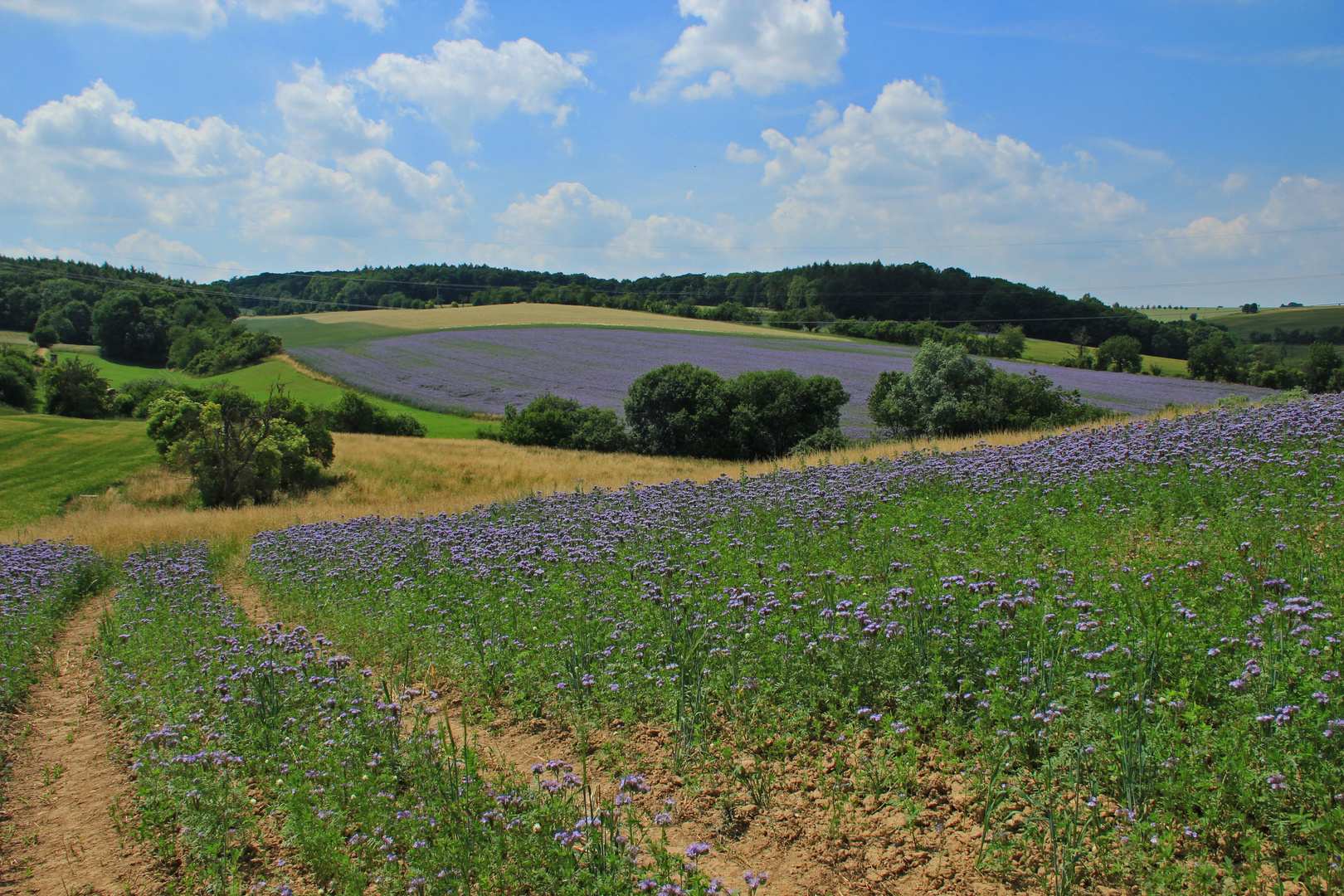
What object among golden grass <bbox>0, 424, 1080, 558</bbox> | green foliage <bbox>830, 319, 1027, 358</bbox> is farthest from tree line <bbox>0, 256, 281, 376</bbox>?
green foliage <bbox>830, 319, 1027, 358</bbox>

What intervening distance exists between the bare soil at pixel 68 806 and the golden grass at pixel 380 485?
11.8 metres

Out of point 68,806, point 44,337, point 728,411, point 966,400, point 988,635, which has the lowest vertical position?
point 68,806

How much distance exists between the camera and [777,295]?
101312 millimetres

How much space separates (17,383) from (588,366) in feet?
148

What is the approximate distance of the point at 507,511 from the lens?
13781mm

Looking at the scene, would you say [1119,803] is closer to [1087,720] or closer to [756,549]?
[1087,720]

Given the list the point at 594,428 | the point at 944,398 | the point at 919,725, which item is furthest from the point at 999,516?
the point at 594,428

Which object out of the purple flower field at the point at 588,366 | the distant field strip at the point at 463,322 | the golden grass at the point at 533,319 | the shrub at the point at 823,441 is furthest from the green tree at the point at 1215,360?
the shrub at the point at 823,441

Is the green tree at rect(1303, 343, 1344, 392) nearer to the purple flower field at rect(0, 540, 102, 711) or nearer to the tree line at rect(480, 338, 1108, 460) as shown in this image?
the tree line at rect(480, 338, 1108, 460)

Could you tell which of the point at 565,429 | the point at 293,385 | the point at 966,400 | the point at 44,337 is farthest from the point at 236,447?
Result: the point at 44,337

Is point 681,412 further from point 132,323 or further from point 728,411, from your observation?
point 132,323

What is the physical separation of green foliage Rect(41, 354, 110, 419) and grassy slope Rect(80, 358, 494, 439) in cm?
952

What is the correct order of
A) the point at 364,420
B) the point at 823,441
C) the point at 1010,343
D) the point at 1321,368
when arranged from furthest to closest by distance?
1. the point at 1010,343
2. the point at 364,420
3. the point at 1321,368
4. the point at 823,441

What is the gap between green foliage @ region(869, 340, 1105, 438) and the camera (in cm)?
3197
